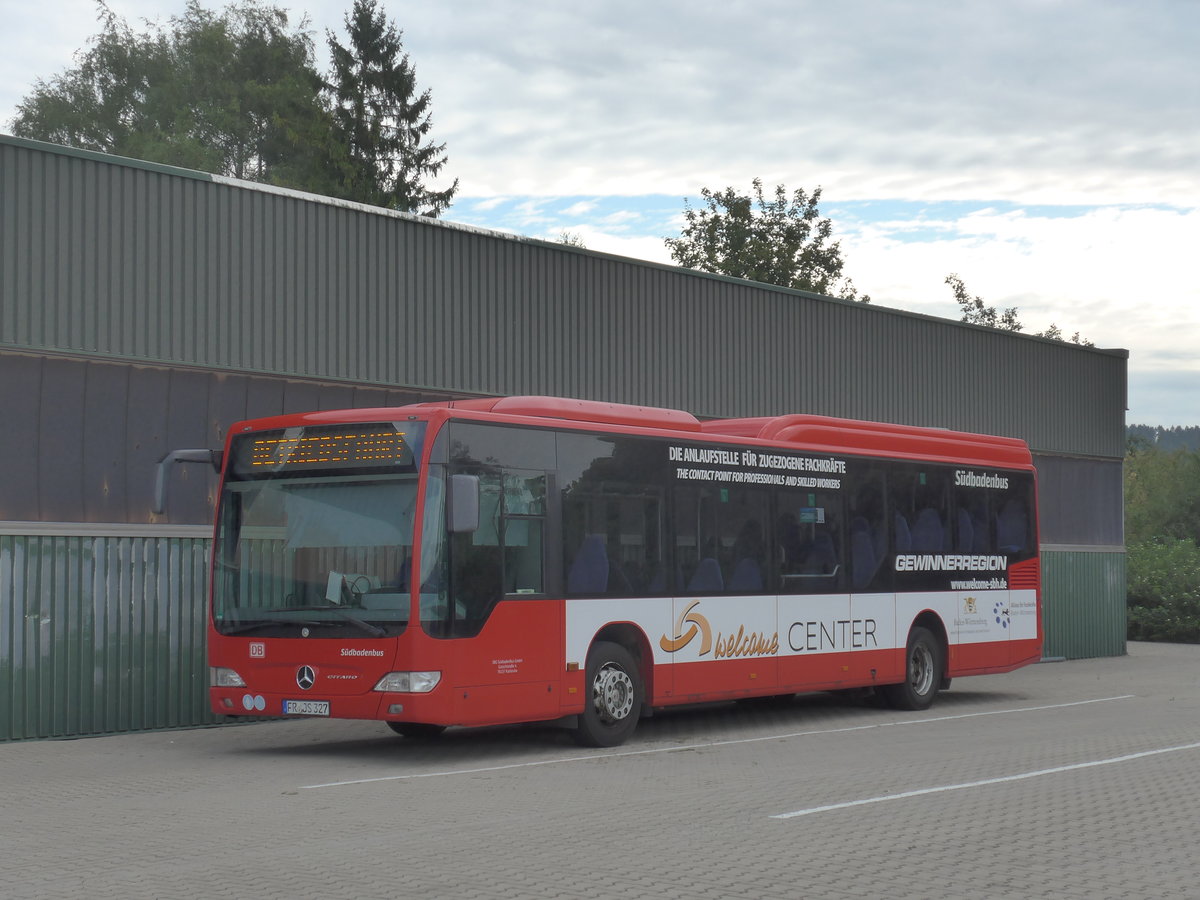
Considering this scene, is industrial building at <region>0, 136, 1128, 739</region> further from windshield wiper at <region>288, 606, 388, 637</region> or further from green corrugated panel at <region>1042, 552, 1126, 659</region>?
green corrugated panel at <region>1042, 552, 1126, 659</region>

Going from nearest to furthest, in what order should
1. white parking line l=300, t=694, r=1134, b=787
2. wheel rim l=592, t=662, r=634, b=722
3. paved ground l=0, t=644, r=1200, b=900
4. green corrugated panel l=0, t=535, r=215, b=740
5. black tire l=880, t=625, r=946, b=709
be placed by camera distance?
paved ground l=0, t=644, r=1200, b=900
white parking line l=300, t=694, r=1134, b=787
wheel rim l=592, t=662, r=634, b=722
green corrugated panel l=0, t=535, r=215, b=740
black tire l=880, t=625, r=946, b=709

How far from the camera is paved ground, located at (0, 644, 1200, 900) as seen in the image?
24.6ft

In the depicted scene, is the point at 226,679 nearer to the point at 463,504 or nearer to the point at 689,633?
the point at 463,504

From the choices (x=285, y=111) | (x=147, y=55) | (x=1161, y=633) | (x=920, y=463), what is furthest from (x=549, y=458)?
(x=147, y=55)

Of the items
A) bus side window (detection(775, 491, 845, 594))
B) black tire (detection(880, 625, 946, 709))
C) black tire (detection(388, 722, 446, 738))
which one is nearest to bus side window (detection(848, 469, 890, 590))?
bus side window (detection(775, 491, 845, 594))

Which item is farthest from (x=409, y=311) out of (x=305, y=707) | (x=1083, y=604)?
(x=1083, y=604)

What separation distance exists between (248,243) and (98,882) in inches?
418

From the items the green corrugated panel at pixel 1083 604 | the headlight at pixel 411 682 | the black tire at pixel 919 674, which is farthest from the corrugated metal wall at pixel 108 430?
the green corrugated panel at pixel 1083 604

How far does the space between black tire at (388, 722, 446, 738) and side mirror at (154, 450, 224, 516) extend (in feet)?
10.3

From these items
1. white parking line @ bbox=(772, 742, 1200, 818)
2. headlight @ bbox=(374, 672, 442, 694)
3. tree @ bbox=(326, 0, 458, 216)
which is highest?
tree @ bbox=(326, 0, 458, 216)

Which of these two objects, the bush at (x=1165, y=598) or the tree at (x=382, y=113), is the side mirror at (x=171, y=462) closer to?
the bush at (x=1165, y=598)

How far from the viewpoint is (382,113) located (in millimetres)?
50969

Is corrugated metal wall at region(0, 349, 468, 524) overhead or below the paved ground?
overhead

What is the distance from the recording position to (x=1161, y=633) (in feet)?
123
